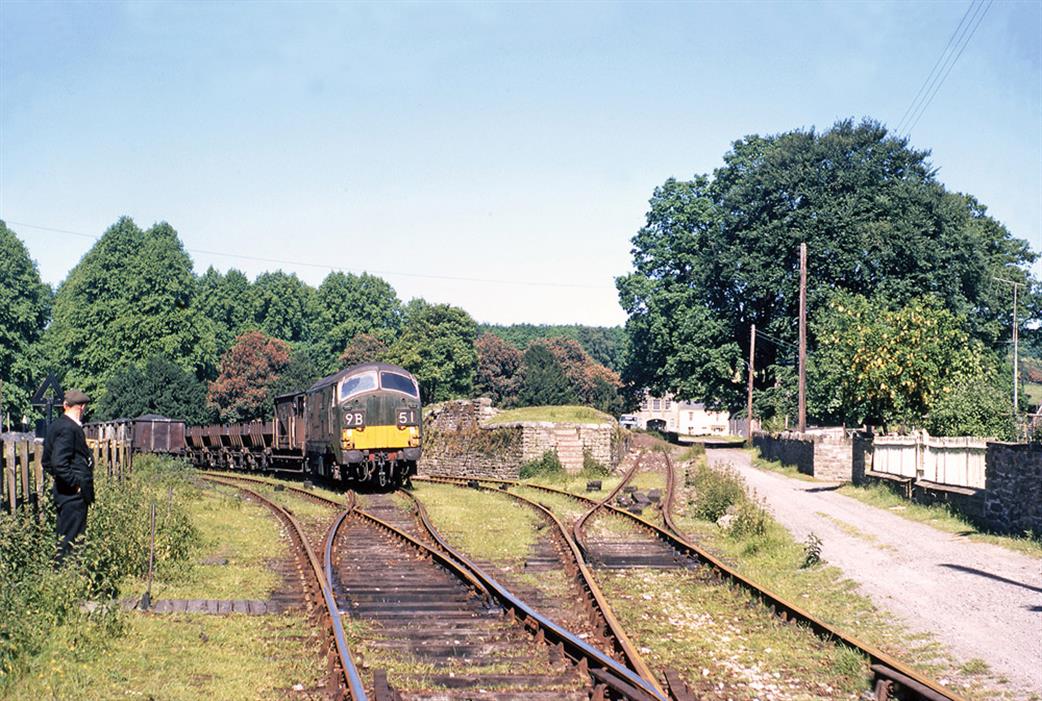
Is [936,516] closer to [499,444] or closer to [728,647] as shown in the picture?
[728,647]

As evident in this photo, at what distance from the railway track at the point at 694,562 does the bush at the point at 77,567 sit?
610 cm

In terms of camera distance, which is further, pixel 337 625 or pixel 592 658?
pixel 337 625

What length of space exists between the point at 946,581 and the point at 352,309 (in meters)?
92.5

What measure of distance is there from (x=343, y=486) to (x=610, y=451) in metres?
10.5

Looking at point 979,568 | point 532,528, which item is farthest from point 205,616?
point 979,568

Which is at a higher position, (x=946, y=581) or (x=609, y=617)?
(x=609, y=617)

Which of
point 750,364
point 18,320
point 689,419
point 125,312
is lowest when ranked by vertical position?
point 689,419

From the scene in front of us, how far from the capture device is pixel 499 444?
3619 cm

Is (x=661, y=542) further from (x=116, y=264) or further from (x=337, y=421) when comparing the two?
(x=116, y=264)

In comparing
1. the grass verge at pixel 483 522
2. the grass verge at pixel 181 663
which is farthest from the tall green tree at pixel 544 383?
the grass verge at pixel 181 663

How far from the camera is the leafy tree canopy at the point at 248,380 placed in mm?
75062

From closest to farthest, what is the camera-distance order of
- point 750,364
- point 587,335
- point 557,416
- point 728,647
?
point 728,647 < point 557,416 < point 750,364 < point 587,335

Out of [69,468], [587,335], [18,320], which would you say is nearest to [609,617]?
[69,468]

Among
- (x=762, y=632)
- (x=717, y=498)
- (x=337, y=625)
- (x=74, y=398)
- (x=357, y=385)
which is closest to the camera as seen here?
(x=337, y=625)
